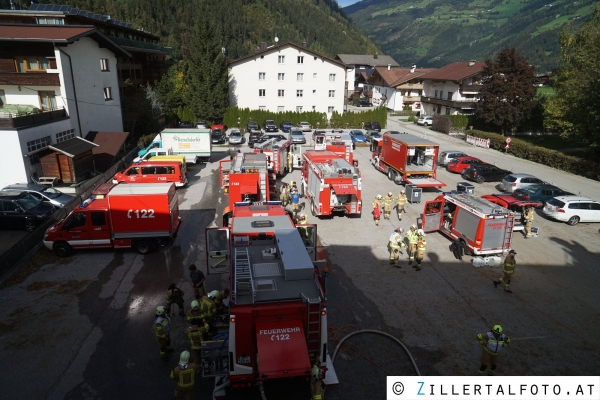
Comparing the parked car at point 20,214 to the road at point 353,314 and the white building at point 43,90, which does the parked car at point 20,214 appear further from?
the white building at point 43,90

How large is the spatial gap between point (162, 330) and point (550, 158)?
3525cm

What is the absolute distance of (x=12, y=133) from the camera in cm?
2145

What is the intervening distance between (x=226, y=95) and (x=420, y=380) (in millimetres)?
47425

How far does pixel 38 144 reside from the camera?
77.2ft

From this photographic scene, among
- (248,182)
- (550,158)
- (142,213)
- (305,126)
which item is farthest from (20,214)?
(550,158)

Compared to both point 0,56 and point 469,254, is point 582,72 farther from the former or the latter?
point 0,56

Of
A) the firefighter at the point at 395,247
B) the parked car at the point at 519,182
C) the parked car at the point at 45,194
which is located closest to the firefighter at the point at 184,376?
the firefighter at the point at 395,247

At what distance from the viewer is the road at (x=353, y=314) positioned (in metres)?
9.29

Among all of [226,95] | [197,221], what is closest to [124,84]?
[226,95]

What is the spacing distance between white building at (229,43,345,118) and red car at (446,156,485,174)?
27332 millimetres

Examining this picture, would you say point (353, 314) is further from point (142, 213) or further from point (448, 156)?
point (448, 156)

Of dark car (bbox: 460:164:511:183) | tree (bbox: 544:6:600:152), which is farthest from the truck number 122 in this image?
tree (bbox: 544:6:600:152)

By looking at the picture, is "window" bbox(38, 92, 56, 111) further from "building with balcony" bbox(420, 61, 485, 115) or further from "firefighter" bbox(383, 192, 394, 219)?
"building with balcony" bbox(420, 61, 485, 115)

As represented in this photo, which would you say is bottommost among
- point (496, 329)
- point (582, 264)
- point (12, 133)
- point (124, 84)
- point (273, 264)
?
point (582, 264)
